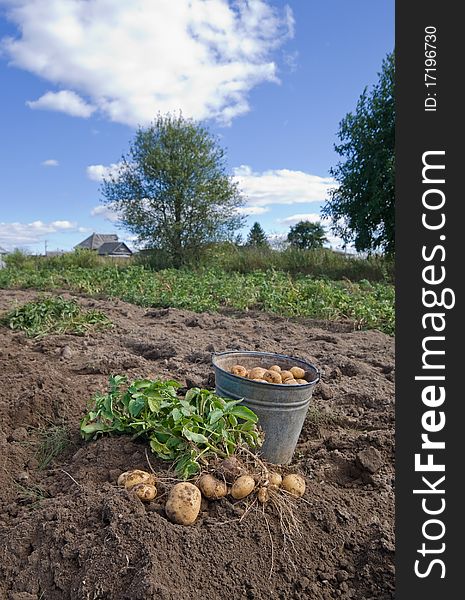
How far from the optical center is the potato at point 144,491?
1.92 m

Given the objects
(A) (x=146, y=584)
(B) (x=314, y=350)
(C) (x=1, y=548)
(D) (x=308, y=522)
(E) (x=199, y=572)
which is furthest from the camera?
(B) (x=314, y=350)

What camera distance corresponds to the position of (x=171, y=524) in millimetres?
1812

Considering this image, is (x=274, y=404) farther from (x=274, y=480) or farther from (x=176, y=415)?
(x=176, y=415)

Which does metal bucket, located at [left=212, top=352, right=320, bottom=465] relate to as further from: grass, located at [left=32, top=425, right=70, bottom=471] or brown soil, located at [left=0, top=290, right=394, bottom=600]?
grass, located at [left=32, top=425, right=70, bottom=471]

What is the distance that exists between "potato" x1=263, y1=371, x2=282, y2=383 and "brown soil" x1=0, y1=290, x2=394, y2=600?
54 centimetres

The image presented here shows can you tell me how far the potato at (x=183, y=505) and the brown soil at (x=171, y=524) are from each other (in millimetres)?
36

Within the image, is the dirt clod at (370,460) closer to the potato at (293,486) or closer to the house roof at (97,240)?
the potato at (293,486)

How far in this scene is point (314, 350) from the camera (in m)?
5.09

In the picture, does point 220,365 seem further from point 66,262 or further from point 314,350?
point 66,262

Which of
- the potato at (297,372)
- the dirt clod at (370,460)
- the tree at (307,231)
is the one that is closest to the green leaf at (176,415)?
the potato at (297,372)

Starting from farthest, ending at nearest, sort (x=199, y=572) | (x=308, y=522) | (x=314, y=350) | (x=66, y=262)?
(x=66, y=262) → (x=314, y=350) → (x=308, y=522) → (x=199, y=572)

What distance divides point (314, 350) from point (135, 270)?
330 inches

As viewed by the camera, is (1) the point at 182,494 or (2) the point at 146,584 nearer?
(2) the point at 146,584

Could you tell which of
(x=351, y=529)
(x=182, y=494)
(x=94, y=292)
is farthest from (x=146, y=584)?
(x=94, y=292)
